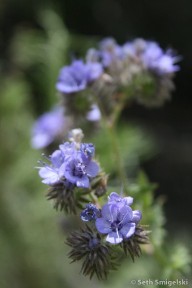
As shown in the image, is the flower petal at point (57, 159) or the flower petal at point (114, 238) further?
the flower petal at point (57, 159)

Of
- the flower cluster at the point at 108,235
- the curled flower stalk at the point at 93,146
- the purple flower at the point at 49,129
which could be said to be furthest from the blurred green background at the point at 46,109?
the flower cluster at the point at 108,235

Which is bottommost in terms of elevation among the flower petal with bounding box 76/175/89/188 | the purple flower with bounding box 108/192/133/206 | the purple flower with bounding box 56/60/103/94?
the purple flower with bounding box 108/192/133/206

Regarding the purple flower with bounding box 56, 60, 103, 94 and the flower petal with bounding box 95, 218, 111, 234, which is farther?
the purple flower with bounding box 56, 60, 103, 94

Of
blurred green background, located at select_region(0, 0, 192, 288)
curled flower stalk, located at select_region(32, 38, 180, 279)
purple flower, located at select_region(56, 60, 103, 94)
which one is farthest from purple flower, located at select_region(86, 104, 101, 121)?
blurred green background, located at select_region(0, 0, 192, 288)

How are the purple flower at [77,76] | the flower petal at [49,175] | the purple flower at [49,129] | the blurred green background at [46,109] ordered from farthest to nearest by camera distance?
1. the blurred green background at [46,109]
2. the purple flower at [49,129]
3. the purple flower at [77,76]
4. the flower petal at [49,175]

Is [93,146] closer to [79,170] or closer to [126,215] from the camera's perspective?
[79,170]

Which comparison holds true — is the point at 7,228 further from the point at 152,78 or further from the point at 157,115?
the point at 157,115

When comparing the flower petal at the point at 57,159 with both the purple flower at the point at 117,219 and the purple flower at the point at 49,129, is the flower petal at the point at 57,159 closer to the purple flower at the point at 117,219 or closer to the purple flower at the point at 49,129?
the purple flower at the point at 117,219

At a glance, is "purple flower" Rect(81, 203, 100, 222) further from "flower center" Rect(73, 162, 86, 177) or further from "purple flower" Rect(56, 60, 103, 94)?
"purple flower" Rect(56, 60, 103, 94)

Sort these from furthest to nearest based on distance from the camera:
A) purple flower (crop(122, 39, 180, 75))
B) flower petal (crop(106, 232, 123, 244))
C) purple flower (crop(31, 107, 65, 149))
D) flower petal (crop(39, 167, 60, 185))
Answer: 1. purple flower (crop(31, 107, 65, 149))
2. purple flower (crop(122, 39, 180, 75))
3. flower petal (crop(39, 167, 60, 185))
4. flower petal (crop(106, 232, 123, 244))

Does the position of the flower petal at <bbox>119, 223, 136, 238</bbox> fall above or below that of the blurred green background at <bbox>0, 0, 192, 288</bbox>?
below
